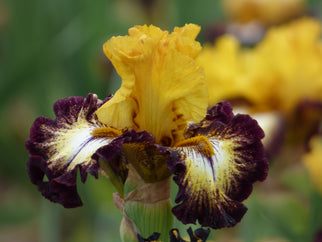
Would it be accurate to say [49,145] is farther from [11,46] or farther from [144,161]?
[11,46]

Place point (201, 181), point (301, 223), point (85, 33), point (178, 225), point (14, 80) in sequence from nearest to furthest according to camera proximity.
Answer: point (201, 181), point (178, 225), point (301, 223), point (14, 80), point (85, 33)

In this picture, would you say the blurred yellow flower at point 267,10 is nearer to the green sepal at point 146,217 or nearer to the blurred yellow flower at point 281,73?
the blurred yellow flower at point 281,73

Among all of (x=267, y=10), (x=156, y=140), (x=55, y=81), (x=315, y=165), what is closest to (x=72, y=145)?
(x=156, y=140)

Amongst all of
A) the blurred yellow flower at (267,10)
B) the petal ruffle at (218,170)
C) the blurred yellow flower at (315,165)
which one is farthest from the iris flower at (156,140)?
the blurred yellow flower at (267,10)

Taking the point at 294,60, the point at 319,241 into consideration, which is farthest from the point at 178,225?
the point at 294,60

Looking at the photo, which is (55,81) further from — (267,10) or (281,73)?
(281,73)
